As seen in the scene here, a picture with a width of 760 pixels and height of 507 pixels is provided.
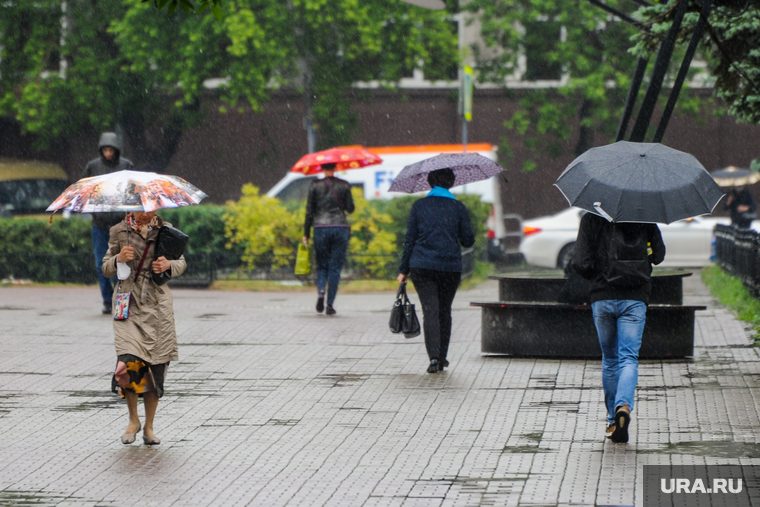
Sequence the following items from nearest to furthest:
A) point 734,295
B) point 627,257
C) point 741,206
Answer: point 627,257 → point 734,295 → point 741,206

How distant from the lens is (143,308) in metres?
6.09

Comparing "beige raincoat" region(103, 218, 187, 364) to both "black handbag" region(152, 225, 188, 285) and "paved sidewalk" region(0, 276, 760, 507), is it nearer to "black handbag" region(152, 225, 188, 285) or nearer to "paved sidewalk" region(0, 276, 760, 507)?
"black handbag" region(152, 225, 188, 285)

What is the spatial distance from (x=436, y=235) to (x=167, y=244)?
116 inches

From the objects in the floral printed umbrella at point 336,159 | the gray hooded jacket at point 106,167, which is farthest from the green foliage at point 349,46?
the gray hooded jacket at point 106,167

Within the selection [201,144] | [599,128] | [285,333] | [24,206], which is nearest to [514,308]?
[285,333]

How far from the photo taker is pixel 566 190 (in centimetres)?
615

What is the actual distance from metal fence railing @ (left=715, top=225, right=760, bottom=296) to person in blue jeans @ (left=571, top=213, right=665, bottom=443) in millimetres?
6488

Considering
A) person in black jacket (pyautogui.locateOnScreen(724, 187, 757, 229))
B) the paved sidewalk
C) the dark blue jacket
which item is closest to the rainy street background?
the paved sidewalk

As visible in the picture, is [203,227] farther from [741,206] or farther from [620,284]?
[741,206]

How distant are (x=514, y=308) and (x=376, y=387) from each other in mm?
1670

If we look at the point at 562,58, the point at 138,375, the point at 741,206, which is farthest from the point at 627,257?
the point at 562,58

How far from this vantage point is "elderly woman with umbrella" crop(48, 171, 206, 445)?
19.6ft

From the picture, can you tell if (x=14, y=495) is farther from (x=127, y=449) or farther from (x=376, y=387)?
(x=376, y=387)

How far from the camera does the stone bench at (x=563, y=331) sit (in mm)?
8891
